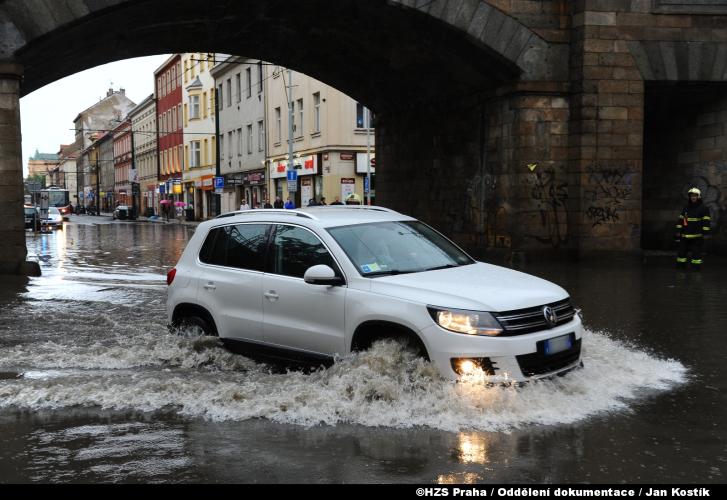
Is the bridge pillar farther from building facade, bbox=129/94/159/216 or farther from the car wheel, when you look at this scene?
building facade, bbox=129/94/159/216

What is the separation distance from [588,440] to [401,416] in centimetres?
130

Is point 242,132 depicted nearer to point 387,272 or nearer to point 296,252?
point 296,252

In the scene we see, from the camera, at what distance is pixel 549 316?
19.5 ft

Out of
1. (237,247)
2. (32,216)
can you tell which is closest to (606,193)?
(237,247)

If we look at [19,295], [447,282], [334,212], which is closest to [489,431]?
[447,282]

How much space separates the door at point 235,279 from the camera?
7109 millimetres

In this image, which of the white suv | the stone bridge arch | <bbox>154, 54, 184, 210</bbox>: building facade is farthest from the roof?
<bbox>154, 54, 184, 210</bbox>: building facade

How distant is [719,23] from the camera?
18.2 meters

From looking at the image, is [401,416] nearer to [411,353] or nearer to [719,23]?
[411,353]

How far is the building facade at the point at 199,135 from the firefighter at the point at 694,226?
162 ft

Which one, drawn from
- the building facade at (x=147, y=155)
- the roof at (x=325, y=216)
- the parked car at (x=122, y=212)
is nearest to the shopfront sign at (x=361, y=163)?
the roof at (x=325, y=216)

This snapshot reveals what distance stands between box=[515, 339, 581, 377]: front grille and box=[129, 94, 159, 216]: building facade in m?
79.7

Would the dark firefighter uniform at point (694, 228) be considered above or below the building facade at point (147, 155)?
below

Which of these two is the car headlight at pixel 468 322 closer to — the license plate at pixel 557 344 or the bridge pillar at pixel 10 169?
the license plate at pixel 557 344
